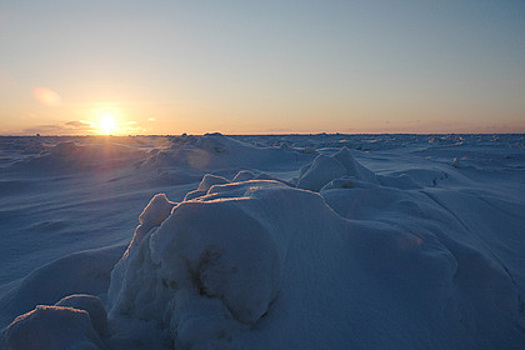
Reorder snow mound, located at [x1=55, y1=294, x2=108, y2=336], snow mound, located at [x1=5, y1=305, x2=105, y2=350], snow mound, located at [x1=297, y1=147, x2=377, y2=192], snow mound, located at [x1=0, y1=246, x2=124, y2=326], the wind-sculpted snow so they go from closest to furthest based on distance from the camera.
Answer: snow mound, located at [x1=5, y1=305, x2=105, y2=350] < snow mound, located at [x1=55, y1=294, x2=108, y2=336] < snow mound, located at [x1=0, y1=246, x2=124, y2=326] < snow mound, located at [x1=297, y1=147, x2=377, y2=192] < the wind-sculpted snow

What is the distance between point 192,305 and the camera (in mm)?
842

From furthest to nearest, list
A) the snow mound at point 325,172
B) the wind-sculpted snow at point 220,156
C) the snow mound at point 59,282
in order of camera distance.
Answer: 1. the wind-sculpted snow at point 220,156
2. the snow mound at point 325,172
3. the snow mound at point 59,282

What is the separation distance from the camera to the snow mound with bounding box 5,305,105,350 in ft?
2.39

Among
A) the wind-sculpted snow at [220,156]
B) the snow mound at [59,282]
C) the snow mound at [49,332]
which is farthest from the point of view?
the wind-sculpted snow at [220,156]

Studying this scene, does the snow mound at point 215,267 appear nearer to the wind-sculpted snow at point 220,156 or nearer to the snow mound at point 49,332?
the snow mound at point 49,332

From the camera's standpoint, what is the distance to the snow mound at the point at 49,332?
729 millimetres

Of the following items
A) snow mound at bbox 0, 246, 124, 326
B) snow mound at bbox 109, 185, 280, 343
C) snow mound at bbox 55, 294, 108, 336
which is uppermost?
snow mound at bbox 109, 185, 280, 343

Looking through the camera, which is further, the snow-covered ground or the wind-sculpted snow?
the wind-sculpted snow

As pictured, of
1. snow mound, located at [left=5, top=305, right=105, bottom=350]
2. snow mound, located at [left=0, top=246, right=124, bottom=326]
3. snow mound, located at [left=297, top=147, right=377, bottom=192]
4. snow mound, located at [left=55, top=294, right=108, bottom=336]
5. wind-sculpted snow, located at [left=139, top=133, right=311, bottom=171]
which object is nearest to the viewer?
snow mound, located at [left=5, top=305, right=105, bottom=350]

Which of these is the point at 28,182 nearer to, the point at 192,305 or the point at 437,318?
the point at 192,305

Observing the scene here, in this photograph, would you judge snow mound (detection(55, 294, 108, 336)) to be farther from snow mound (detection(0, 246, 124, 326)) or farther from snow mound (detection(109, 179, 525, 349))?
snow mound (detection(0, 246, 124, 326))

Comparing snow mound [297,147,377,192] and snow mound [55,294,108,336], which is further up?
snow mound [297,147,377,192]

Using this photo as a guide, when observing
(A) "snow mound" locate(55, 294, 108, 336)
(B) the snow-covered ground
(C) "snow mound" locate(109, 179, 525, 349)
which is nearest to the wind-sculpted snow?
(B) the snow-covered ground

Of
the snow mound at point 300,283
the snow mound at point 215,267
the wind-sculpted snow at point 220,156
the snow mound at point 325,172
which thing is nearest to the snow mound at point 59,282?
the snow mound at point 300,283
